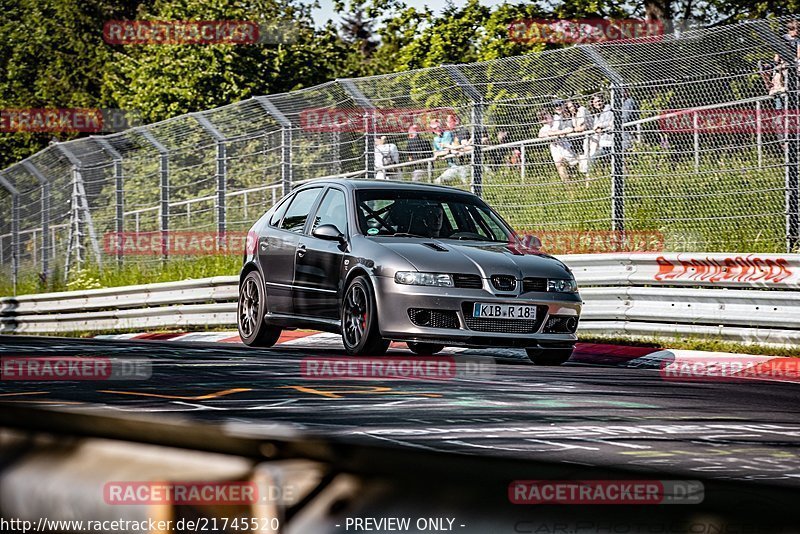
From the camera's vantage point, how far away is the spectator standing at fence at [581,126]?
13.7 m

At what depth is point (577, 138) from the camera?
1384 centimetres

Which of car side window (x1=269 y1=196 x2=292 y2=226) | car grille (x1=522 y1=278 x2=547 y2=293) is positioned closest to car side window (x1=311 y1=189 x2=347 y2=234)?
car side window (x1=269 y1=196 x2=292 y2=226)

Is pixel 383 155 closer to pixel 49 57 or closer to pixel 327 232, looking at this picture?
pixel 327 232

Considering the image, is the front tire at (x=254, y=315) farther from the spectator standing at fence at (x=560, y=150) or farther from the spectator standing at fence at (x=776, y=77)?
the spectator standing at fence at (x=776, y=77)

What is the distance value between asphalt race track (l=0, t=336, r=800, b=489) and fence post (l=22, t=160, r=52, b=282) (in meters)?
15.0

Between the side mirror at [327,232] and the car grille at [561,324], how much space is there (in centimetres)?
181

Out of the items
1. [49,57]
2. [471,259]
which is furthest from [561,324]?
[49,57]

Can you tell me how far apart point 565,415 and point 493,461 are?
4.70 m

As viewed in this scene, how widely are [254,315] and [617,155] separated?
4223 mm

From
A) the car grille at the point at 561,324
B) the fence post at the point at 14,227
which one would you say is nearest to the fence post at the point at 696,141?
the car grille at the point at 561,324

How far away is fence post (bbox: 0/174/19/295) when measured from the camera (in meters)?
25.3

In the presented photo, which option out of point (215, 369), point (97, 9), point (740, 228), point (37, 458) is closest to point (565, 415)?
point (215, 369)

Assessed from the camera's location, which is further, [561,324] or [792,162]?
[792,162]

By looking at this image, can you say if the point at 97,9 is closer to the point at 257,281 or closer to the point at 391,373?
the point at 257,281
